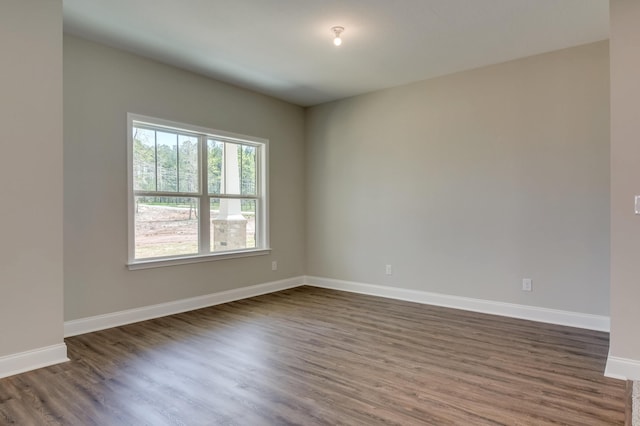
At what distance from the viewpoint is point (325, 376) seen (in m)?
2.58

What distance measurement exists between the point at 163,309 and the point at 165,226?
0.90 metres

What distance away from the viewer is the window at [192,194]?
3.94 metres

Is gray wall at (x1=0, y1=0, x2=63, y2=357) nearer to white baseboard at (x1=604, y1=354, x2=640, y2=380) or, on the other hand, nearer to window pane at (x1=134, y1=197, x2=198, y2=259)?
window pane at (x1=134, y1=197, x2=198, y2=259)

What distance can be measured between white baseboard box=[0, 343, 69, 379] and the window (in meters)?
1.14

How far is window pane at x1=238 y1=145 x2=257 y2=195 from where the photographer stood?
504 cm

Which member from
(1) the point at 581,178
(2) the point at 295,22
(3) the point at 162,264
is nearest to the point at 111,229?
(3) the point at 162,264

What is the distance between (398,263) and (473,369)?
220 centimetres

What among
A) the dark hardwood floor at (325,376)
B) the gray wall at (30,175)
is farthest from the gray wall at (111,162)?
the gray wall at (30,175)

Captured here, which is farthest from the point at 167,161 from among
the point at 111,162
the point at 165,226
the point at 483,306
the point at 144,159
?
the point at 483,306

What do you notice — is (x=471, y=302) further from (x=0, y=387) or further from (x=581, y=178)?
(x=0, y=387)

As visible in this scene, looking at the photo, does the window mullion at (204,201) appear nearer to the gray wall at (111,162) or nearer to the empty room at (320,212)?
the empty room at (320,212)

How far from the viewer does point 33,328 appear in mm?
2678

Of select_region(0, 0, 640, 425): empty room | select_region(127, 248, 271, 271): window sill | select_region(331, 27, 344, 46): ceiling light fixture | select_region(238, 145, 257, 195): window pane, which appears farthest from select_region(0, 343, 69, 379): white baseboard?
select_region(331, 27, 344, 46): ceiling light fixture

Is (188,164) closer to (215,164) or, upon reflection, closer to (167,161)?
(167,161)
